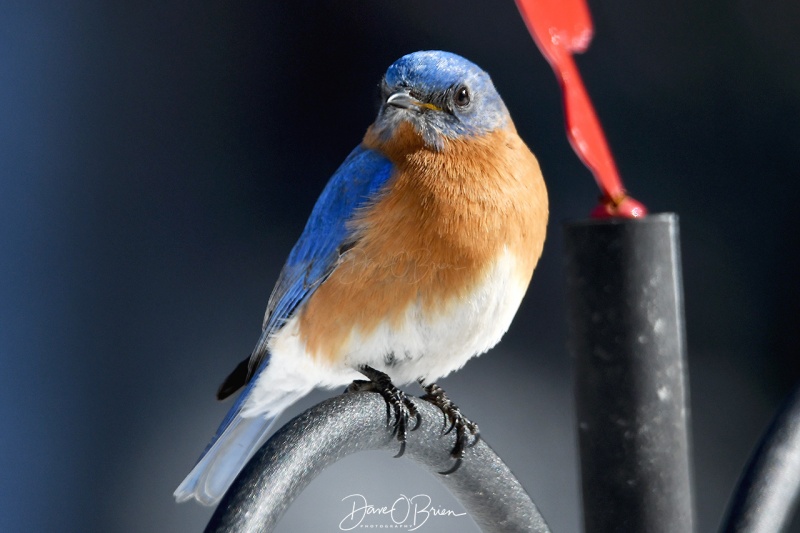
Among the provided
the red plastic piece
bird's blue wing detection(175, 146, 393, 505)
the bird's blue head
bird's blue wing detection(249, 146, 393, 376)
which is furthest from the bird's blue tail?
the red plastic piece

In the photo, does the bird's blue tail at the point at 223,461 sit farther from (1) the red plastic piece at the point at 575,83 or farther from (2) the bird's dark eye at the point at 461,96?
(1) the red plastic piece at the point at 575,83

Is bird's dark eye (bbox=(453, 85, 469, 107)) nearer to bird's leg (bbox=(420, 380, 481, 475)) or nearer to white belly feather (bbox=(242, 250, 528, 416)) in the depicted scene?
white belly feather (bbox=(242, 250, 528, 416))

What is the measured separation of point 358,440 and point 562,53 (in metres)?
0.59

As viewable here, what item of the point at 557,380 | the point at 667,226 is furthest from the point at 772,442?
the point at 557,380

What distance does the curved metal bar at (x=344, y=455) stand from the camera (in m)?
1.10

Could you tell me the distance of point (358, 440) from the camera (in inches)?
55.0

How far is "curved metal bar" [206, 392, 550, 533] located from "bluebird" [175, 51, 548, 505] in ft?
0.32

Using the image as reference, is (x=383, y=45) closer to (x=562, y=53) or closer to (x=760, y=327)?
(x=760, y=327)

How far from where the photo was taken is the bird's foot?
156 centimetres

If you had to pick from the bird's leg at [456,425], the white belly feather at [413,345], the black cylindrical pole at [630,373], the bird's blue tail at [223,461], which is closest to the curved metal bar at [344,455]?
the bird's leg at [456,425]

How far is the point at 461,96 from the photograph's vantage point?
196 cm

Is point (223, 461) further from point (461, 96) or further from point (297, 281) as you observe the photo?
→ point (461, 96)

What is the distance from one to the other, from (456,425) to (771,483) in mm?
567

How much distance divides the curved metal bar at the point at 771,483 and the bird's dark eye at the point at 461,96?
0.81m
